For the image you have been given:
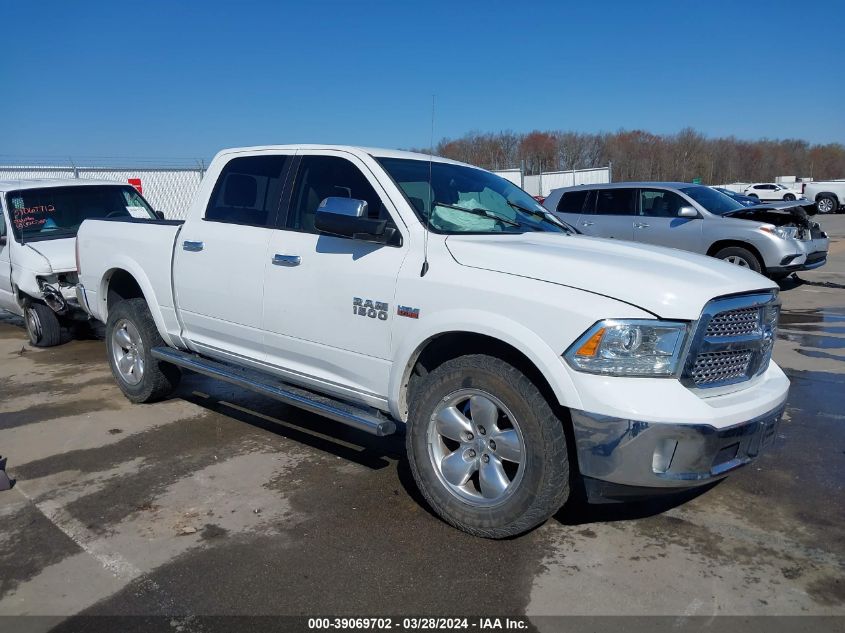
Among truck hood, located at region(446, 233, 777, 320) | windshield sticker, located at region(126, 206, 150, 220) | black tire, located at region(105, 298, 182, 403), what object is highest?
truck hood, located at region(446, 233, 777, 320)

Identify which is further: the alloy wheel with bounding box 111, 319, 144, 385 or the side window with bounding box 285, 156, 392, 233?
the alloy wheel with bounding box 111, 319, 144, 385

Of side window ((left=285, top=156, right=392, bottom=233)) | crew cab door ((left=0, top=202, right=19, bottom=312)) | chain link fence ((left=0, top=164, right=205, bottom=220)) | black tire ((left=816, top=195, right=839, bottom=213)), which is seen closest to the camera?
side window ((left=285, top=156, right=392, bottom=233))

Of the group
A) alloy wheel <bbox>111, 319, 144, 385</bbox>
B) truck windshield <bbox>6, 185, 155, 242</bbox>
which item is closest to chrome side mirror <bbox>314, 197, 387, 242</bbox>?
alloy wheel <bbox>111, 319, 144, 385</bbox>

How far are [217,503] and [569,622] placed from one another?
215cm

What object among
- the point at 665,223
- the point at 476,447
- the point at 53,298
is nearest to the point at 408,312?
the point at 476,447

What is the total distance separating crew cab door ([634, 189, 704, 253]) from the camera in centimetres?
1138

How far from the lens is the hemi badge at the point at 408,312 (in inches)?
144

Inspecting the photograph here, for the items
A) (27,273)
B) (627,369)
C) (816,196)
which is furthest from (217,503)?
(816,196)

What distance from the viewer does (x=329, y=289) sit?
161 inches

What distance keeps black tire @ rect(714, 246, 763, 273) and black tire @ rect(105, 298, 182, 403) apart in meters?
8.65

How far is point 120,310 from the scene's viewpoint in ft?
19.1

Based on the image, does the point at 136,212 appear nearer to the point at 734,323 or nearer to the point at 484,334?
the point at 484,334

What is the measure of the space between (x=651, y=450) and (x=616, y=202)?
9960 millimetres

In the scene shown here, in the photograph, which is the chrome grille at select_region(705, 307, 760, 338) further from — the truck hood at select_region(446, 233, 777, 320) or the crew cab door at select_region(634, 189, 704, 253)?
the crew cab door at select_region(634, 189, 704, 253)
